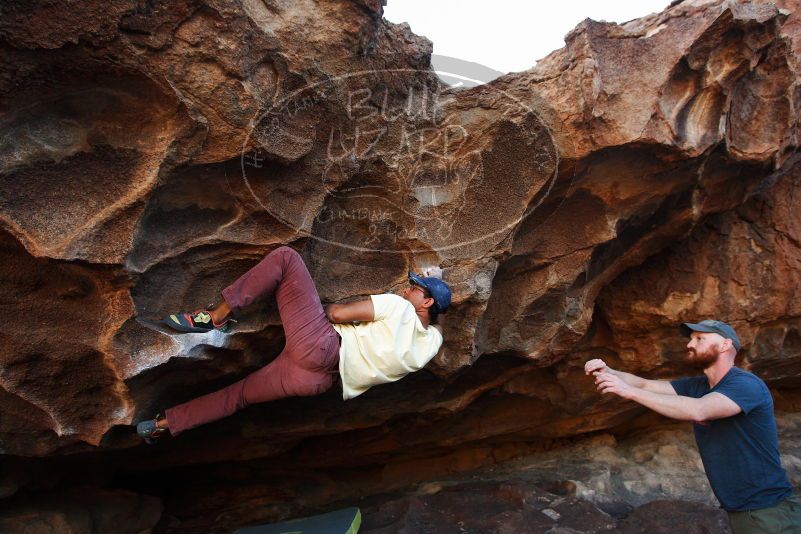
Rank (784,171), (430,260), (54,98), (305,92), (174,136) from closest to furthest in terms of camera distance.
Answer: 1. (54,98)
2. (174,136)
3. (305,92)
4. (430,260)
5. (784,171)

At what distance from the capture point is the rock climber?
258 cm

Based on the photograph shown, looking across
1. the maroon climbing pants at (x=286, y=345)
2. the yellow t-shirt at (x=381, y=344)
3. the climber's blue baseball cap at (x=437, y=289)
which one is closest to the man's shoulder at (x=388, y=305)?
the yellow t-shirt at (x=381, y=344)

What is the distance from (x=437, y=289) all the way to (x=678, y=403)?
3.72 ft

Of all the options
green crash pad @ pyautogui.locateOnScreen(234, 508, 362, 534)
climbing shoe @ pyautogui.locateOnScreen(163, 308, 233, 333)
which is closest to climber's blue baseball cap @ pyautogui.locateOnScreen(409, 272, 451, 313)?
climbing shoe @ pyautogui.locateOnScreen(163, 308, 233, 333)

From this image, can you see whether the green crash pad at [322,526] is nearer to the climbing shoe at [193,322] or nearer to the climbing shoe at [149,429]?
the climbing shoe at [149,429]

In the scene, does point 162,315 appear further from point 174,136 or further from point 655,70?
point 655,70

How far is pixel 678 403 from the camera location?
219 centimetres

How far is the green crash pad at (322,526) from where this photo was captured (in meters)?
3.15

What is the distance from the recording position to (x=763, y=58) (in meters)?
3.08

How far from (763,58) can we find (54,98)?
340 centimetres

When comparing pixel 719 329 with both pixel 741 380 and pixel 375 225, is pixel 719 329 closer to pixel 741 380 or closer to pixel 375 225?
pixel 741 380

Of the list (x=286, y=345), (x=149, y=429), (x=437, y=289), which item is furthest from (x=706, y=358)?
(x=149, y=429)

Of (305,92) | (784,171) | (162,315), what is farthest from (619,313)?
(162,315)

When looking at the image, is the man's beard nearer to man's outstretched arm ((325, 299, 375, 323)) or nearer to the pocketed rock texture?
the pocketed rock texture
